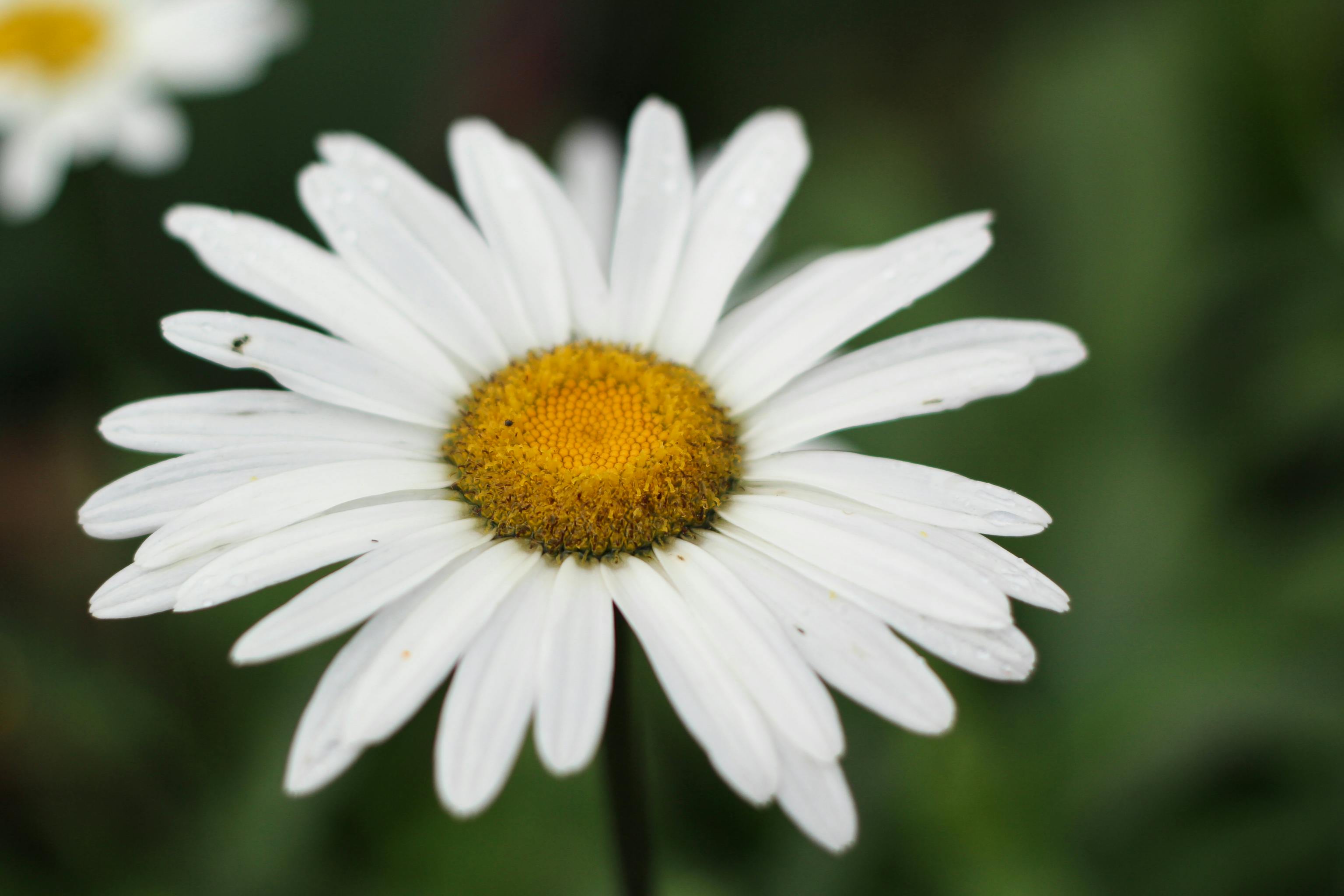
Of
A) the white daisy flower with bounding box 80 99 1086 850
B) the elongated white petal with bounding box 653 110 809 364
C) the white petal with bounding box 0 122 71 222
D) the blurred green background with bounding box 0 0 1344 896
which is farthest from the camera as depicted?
the white petal with bounding box 0 122 71 222

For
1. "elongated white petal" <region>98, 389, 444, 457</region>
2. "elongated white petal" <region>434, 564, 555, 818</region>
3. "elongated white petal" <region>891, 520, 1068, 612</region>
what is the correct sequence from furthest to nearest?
"elongated white petal" <region>98, 389, 444, 457</region>
"elongated white petal" <region>891, 520, 1068, 612</region>
"elongated white petal" <region>434, 564, 555, 818</region>

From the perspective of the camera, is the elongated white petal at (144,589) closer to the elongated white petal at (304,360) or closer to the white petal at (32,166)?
the elongated white petal at (304,360)

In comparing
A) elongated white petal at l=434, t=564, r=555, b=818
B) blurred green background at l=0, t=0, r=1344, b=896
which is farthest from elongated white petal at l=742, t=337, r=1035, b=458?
blurred green background at l=0, t=0, r=1344, b=896

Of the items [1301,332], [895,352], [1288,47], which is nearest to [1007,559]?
[895,352]

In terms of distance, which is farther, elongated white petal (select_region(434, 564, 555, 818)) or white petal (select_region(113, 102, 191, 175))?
white petal (select_region(113, 102, 191, 175))

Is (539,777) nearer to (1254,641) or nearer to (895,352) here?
(895,352)

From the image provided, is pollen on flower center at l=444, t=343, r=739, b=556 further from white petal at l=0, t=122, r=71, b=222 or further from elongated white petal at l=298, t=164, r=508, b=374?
white petal at l=0, t=122, r=71, b=222
